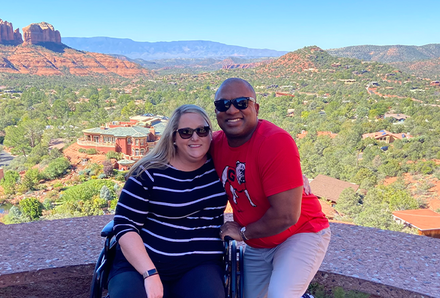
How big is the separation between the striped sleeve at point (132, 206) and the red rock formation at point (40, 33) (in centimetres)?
10212

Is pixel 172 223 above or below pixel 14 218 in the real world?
above

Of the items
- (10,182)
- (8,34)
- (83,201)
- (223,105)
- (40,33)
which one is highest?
(40,33)

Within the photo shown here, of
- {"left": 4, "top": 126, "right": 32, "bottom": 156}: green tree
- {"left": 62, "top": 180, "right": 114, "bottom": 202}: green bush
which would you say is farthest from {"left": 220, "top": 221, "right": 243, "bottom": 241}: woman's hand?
{"left": 4, "top": 126, "right": 32, "bottom": 156}: green tree

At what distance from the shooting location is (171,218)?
1.34 metres

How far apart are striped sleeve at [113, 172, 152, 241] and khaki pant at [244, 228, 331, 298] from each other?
52 centimetres

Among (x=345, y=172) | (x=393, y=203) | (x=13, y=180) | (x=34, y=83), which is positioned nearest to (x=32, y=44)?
(x=34, y=83)

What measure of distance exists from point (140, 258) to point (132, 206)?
0.20m

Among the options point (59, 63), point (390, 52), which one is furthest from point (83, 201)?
point (390, 52)

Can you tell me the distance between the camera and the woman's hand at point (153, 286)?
120cm

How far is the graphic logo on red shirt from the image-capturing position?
1325mm

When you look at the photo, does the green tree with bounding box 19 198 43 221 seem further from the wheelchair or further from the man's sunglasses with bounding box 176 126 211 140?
the man's sunglasses with bounding box 176 126 211 140

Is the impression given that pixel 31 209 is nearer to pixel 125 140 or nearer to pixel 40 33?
pixel 125 140

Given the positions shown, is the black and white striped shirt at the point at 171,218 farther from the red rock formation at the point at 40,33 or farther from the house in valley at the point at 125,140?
the red rock formation at the point at 40,33

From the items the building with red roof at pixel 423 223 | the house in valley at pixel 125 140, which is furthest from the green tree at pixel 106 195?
the building with red roof at pixel 423 223
